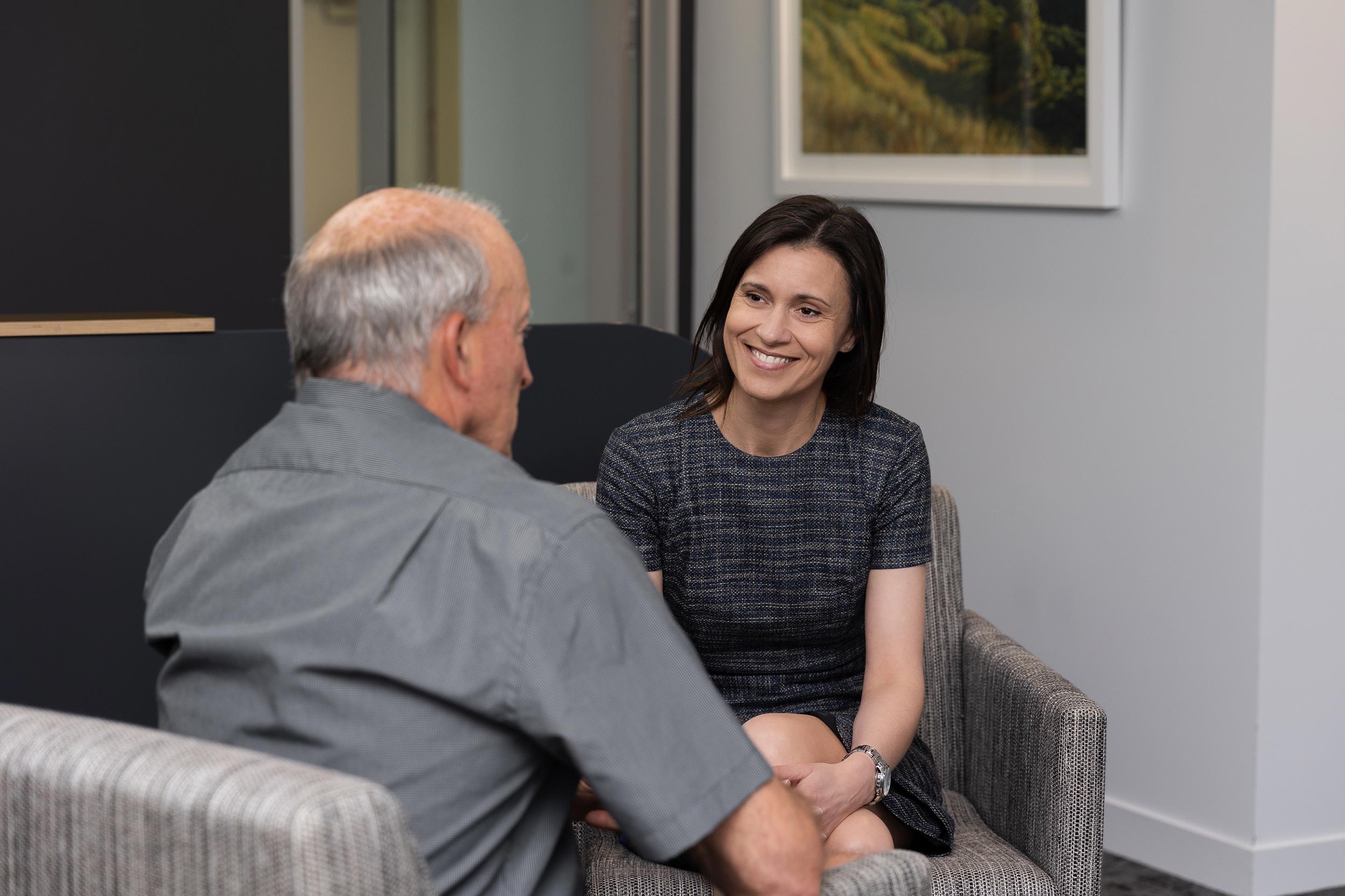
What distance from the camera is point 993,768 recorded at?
2.25 m

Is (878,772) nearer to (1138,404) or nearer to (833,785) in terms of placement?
(833,785)

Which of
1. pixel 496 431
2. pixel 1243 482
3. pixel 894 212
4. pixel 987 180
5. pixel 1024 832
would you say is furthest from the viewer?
pixel 894 212

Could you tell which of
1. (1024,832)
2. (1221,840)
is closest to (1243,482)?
(1221,840)

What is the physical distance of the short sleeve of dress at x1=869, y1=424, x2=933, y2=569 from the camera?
2.12 metres

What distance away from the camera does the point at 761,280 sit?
212 cm

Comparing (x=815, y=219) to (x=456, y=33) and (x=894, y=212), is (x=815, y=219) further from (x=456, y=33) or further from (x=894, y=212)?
(x=456, y=33)

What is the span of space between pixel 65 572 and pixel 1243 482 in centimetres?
228

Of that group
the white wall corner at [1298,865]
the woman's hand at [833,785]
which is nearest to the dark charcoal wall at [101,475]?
the woman's hand at [833,785]

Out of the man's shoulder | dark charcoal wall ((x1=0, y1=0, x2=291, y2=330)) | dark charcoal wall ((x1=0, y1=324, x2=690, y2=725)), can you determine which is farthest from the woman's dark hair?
dark charcoal wall ((x1=0, y1=0, x2=291, y2=330))

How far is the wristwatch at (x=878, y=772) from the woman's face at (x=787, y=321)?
0.51m

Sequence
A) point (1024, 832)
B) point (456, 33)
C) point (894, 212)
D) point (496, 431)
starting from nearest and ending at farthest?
point (496, 431) < point (1024, 832) < point (894, 212) < point (456, 33)

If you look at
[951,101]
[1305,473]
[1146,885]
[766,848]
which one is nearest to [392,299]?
[766,848]

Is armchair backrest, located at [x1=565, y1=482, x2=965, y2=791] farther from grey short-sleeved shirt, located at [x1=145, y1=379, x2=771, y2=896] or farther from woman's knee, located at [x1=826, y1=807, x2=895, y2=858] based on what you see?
grey short-sleeved shirt, located at [x1=145, y1=379, x2=771, y2=896]

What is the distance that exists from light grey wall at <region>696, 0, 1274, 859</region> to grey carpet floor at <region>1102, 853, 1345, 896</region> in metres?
0.10
